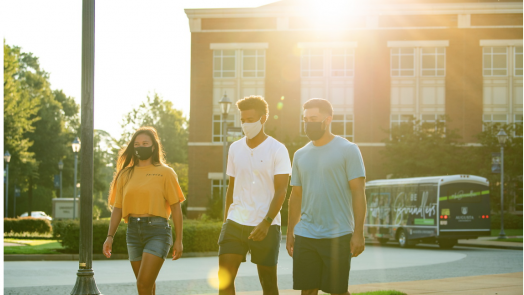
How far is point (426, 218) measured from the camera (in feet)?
79.7

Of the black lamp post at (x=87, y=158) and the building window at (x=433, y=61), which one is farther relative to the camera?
the building window at (x=433, y=61)

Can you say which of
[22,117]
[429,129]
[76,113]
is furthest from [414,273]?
[76,113]

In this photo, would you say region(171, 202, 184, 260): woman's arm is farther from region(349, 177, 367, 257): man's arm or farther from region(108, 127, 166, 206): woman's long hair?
region(349, 177, 367, 257): man's arm

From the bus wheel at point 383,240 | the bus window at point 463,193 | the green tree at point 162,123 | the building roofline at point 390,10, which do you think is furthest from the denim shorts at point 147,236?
the green tree at point 162,123

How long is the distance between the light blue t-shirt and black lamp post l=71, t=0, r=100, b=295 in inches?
96.5

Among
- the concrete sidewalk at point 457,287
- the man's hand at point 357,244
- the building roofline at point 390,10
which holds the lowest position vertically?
the concrete sidewalk at point 457,287

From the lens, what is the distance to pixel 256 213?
554 cm

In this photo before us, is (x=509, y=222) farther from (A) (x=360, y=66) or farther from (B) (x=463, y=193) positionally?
(B) (x=463, y=193)

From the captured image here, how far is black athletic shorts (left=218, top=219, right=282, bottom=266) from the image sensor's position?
5.53 metres

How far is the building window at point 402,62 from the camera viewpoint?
43.8 meters

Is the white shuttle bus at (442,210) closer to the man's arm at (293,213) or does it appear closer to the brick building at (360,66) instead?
the brick building at (360,66)

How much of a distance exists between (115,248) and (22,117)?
28.7 metres

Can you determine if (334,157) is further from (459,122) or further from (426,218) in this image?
(459,122)

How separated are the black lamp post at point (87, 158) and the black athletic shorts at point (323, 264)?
2.35 meters
